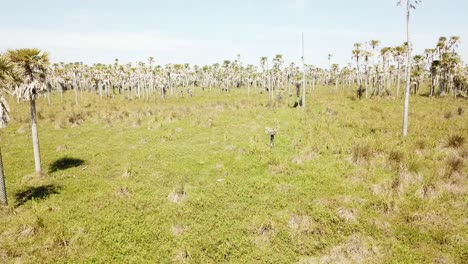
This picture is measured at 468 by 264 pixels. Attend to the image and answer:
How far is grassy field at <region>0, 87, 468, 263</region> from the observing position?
12047mm

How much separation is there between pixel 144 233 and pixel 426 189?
13.5m

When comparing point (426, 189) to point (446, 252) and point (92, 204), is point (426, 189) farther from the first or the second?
point (92, 204)

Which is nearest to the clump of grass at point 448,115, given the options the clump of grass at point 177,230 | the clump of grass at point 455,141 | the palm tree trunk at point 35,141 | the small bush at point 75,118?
the clump of grass at point 455,141

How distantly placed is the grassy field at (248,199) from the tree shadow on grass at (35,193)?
0.11m

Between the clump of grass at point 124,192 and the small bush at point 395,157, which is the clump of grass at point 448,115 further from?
the clump of grass at point 124,192

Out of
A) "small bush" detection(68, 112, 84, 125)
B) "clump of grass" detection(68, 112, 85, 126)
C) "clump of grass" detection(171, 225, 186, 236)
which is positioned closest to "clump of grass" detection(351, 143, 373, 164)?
"clump of grass" detection(171, 225, 186, 236)

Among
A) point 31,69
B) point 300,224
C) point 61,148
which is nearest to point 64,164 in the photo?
point 61,148

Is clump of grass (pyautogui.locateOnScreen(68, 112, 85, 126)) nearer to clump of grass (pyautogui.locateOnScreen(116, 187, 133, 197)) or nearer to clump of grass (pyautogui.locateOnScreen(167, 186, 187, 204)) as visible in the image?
clump of grass (pyautogui.locateOnScreen(116, 187, 133, 197))

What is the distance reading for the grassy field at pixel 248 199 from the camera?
39.5 feet

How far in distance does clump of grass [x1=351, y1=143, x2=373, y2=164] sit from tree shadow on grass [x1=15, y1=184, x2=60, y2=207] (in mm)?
18080

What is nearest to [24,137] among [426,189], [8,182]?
[8,182]

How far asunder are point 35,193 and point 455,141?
25.9m

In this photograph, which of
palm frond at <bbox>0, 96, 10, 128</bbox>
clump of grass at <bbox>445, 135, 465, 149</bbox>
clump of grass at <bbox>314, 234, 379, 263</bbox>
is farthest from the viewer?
clump of grass at <bbox>445, 135, 465, 149</bbox>

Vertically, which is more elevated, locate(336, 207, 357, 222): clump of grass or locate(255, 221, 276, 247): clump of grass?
locate(336, 207, 357, 222): clump of grass
